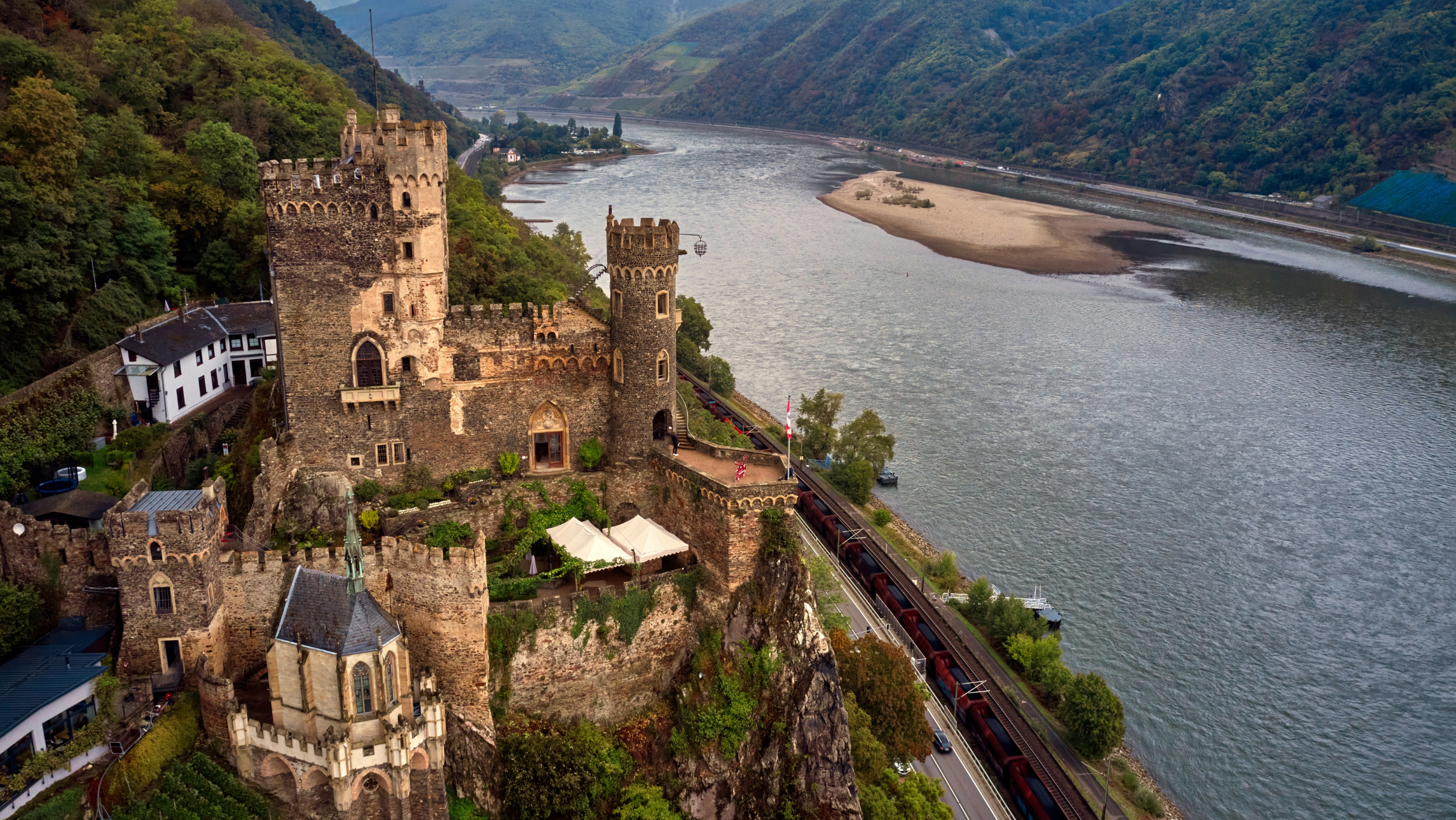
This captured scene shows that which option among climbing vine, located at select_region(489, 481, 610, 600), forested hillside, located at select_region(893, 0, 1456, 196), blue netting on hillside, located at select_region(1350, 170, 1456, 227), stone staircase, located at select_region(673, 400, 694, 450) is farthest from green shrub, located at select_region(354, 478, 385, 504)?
forested hillside, located at select_region(893, 0, 1456, 196)

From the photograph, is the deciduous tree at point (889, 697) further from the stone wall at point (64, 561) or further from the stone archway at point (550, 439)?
the stone wall at point (64, 561)

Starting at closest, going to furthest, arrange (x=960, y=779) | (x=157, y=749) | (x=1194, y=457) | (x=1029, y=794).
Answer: (x=157, y=749) < (x=1029, y=794) < (x=960, y=779) < (x=1194, y=457)

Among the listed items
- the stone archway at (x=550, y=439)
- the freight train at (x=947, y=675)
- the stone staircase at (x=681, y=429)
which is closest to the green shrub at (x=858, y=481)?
the freight train at (x=947, y=675)

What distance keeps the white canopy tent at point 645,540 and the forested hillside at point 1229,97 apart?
11382 centimetres

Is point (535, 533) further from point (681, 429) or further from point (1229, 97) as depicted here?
point (1229, 97)

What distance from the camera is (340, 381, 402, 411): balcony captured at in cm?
3222

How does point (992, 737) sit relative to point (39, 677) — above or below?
below

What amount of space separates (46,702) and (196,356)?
18773 millimetres

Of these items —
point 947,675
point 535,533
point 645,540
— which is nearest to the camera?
point 645,540

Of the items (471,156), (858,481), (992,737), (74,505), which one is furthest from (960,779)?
(471,156)

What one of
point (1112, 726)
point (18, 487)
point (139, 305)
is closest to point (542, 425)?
point (18, 487)

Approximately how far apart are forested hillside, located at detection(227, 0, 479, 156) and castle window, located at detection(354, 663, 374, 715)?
79.1 metres

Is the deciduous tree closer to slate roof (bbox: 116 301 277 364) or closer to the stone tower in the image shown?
the stone tower

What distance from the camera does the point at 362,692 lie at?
2402 centimetres
